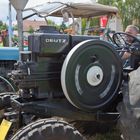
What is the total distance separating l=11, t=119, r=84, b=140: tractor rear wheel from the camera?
2.85m

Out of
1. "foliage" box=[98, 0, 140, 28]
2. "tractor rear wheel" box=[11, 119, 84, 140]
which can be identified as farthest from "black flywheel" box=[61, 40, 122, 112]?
"foliage" box=[98, 0, 140, 28]

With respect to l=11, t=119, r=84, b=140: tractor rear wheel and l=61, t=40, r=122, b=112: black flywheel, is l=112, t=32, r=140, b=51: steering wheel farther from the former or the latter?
l=11, t=119, r=84, b=140: tractor rear wheel

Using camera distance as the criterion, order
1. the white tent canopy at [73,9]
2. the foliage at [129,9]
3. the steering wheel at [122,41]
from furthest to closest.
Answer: the foliage at [129,9]
the white tent canopy at [73,9]
the steering wheel at [122,41]

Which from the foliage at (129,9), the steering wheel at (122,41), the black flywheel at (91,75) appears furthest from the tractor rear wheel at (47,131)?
the foliage at (129,9)

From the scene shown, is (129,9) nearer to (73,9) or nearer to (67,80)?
(73,9)

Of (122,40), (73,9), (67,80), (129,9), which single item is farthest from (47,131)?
(129,9)

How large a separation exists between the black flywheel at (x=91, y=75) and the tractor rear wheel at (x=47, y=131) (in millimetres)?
304

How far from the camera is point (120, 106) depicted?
3.17 metres

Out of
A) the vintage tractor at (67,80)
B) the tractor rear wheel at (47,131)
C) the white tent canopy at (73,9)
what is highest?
the white tent canopy at (73,9)

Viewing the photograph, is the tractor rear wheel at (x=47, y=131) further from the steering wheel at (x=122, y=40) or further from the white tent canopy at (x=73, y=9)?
the white tent canopy at (x=73, y=9)

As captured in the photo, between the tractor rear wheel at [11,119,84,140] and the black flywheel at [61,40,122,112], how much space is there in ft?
1.00

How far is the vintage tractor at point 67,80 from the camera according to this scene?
317cm

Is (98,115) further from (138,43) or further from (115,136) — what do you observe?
(115,136)

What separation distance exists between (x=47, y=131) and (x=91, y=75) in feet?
2.18
